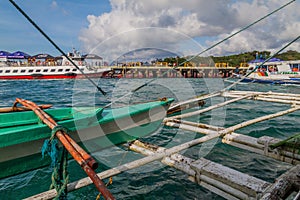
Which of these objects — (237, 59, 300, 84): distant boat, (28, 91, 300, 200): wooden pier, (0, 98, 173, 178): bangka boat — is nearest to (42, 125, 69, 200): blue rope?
(28, 91, 300, 200): wooden pier

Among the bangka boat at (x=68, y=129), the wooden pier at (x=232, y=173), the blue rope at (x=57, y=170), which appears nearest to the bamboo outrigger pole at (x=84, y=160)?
the blue rope at (x=57, y=170)

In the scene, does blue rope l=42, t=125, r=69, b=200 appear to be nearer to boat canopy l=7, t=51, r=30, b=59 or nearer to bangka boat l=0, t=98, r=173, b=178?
bangka boat l=0, t=98, r=173, b=178

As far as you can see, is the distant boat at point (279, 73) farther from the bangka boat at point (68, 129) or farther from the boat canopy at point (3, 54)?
the boat canopy at point (3, 54)

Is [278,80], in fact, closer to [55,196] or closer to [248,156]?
[248,156]

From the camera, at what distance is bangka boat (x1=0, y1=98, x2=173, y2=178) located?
335 cm

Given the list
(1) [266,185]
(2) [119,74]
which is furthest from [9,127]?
(2) [119,74]

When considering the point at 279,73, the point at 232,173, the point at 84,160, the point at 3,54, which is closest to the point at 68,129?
the point at 84,160

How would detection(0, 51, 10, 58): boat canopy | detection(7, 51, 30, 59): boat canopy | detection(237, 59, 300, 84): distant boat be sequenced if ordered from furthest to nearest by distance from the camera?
detection(7, 51, 30, 59): boat canopy → detection(0, 51, 10, 58): boat canopy → detection(237, 59, 300, 84): distant boat

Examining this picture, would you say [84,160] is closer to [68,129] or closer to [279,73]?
[68,129]

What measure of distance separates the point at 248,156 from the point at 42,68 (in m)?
38.7

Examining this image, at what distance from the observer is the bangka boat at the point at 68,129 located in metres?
3.35

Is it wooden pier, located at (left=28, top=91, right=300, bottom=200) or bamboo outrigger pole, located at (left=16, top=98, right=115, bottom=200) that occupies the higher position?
bamboo outrigger pole, located at (left=16, top=98, right=115, bottom=200)

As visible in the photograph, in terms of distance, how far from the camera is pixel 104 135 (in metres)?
4.63

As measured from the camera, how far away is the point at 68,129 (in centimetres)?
393
